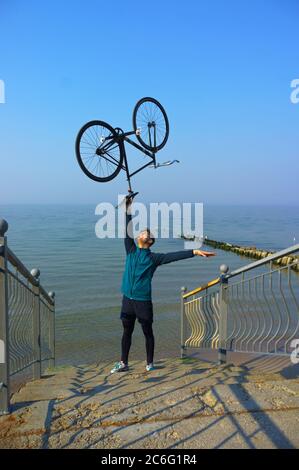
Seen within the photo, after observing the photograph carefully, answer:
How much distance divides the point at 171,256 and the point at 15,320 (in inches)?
73.7

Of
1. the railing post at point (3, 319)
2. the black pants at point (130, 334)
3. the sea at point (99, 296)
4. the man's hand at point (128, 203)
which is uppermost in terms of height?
the man's hand at point (128, 203)

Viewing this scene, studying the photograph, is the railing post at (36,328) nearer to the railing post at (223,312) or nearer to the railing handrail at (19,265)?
the railing handrail at (19,265)

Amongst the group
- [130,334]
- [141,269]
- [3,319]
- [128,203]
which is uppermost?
[128,203]

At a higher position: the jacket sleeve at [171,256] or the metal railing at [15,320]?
the jacket sleeve at [171,256]

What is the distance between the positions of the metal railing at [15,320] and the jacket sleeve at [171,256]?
1.49 m

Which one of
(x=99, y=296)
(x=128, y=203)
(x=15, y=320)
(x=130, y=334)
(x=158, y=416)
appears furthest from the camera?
(x=99, y=296)

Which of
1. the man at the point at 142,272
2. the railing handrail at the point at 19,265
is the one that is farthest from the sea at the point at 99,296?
the man at the point at 142,272

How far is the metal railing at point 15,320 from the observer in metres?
3.00

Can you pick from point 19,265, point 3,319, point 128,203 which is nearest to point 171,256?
point 128,203

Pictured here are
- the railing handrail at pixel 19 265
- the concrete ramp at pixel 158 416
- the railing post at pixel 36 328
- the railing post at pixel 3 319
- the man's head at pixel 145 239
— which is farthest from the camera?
the railing post at pixel 36 328

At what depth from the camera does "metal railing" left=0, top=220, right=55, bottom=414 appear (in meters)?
3.00

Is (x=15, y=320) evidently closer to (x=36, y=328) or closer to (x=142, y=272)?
(x=36, y=328)

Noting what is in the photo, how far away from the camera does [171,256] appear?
4.61 m

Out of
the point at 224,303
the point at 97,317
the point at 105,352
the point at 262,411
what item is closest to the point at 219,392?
the point at 262,411
